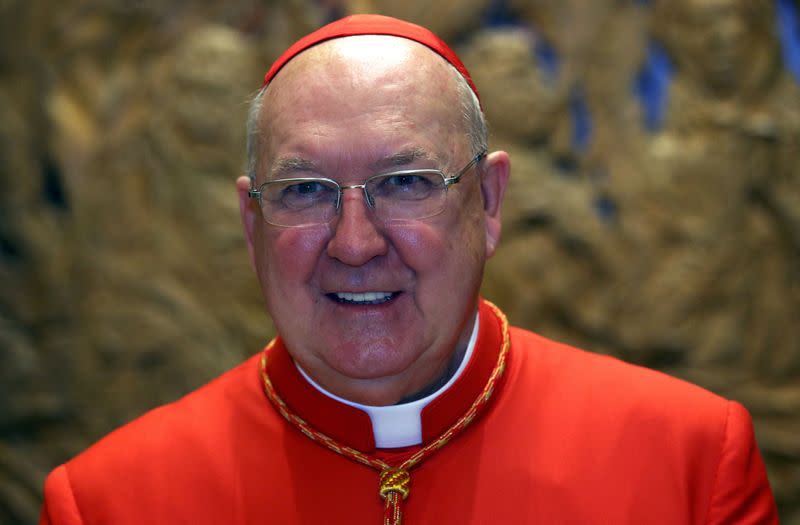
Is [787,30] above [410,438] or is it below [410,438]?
above

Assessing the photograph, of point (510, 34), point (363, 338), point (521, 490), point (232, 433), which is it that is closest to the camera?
point (363, 338)

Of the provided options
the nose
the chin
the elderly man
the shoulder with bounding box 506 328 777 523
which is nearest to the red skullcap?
the elderly man

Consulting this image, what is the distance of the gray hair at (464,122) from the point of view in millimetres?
2055

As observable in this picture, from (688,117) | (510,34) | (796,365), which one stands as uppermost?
(510,34)

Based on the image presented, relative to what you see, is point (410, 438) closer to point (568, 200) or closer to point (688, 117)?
point (568, 200)

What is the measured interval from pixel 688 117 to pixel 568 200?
62 centimetres

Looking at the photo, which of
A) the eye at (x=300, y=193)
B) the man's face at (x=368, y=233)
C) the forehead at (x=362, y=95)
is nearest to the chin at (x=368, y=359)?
the man's face at (x=368, y=233)

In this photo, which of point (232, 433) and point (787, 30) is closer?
point (232, 433)

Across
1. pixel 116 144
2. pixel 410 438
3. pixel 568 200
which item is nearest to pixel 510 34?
pixel 568 200

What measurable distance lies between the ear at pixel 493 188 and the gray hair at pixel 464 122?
5 cm

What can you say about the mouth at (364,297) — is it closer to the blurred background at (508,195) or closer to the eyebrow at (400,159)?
the eyebrow at (400,159)

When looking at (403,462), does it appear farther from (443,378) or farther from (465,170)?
(465,170)

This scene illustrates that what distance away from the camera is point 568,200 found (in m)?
4.16

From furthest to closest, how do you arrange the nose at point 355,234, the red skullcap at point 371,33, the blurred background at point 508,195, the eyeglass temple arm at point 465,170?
1. the blurred background at point 508,195
2. the red skullcap at point 371,33
3. the eyeglass temple arm at point 465,170
4. the nose at point 355,234
